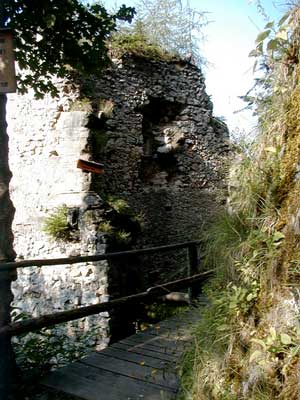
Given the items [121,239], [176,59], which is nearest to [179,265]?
[121,239]

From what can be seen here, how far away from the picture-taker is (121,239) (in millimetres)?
6352

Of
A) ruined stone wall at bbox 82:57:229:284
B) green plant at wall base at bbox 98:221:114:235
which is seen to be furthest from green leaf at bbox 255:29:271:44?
ruined stone wall at bbox 82:57:229:284

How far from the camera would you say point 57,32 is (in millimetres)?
3471

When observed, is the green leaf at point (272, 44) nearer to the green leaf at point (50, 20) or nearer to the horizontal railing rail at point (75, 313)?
the horizontal railing rail at point (75, 313)

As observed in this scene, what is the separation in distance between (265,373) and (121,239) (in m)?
4.69

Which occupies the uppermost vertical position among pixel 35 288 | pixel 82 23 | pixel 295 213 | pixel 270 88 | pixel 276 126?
pixel 82 23

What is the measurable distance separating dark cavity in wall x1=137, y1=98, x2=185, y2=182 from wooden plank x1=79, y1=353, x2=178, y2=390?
5.54m

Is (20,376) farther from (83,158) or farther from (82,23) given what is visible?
(83,158)

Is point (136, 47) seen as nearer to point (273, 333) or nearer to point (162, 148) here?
point (162, 148)

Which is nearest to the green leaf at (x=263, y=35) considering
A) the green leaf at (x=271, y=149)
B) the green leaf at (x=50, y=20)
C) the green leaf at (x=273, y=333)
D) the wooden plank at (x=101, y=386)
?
the green leaf at (x=271, y=149)

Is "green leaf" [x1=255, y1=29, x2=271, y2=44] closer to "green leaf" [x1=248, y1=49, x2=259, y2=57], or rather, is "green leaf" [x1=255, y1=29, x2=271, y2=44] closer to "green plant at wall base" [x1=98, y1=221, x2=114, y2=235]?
"green leaf" [x1=248, y1=49, x2=259, y2=57]

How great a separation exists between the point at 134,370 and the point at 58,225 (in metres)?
3.79

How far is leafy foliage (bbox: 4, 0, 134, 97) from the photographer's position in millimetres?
3219

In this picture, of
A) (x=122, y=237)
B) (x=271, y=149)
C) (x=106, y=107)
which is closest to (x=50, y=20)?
(x=271, y=149)
